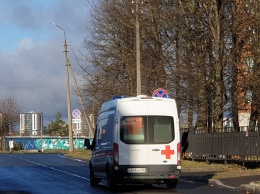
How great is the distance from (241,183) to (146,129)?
4.01m

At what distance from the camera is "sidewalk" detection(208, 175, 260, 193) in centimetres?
1958

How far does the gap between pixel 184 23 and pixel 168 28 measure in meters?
2.09

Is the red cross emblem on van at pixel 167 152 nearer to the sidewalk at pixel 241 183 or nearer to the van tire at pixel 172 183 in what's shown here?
the van tire at pixel 172 183

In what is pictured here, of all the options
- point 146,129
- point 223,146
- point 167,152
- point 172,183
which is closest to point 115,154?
point 146,129

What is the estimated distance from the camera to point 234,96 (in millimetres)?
34000

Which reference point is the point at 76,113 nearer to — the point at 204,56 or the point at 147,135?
the point at 204,56

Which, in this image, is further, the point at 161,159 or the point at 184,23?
the point at 184,23

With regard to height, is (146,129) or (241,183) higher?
(146,129)

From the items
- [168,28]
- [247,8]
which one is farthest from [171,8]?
[247,8]

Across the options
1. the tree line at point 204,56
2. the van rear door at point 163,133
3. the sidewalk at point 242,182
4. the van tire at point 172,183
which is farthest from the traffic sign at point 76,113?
the van rear door at point 163,133

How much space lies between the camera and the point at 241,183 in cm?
2173

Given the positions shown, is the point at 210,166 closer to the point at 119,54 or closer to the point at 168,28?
the point at 168,28

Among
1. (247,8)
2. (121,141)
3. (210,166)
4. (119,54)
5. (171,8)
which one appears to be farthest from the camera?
(119,54)

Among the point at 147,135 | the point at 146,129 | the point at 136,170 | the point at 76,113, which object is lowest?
the point at 136,170
